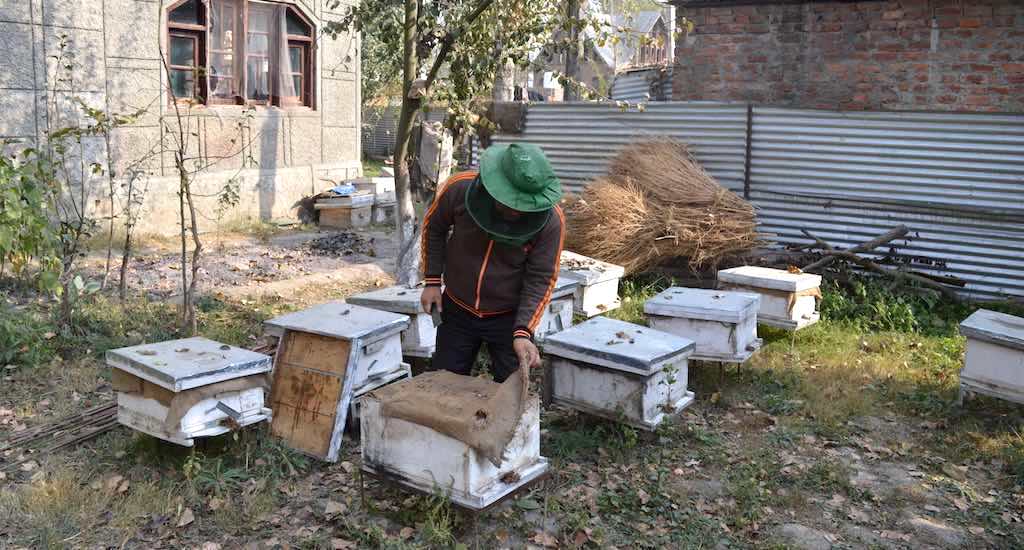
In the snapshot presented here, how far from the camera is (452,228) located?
516cm

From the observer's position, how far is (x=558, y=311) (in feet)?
23.0

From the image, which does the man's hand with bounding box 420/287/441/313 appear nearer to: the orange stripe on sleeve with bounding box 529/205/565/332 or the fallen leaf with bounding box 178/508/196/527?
the orange stripe on sleeve with bounding box 529/205/565/332

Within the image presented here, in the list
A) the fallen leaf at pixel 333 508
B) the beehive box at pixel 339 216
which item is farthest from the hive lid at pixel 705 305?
the beehive box at pixel 339 216

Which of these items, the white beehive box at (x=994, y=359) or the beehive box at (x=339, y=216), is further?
the beehive box at (x=339, y=216)

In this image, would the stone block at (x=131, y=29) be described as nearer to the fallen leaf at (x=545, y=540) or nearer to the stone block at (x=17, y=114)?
the stone block at (x=17, y=114)

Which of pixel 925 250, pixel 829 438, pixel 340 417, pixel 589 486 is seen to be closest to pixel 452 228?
pixel 340 417

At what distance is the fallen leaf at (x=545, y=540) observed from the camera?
15.2ft

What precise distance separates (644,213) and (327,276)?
3.54 meters

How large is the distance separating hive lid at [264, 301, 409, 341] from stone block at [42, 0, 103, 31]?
6829 mm

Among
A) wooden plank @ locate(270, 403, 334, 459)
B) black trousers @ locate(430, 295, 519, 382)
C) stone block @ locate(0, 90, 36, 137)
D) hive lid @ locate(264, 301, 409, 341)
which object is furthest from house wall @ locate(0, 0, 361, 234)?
black trousers @ locate(430, 295, 519, 382)

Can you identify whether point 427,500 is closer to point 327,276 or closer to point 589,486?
point 589,486

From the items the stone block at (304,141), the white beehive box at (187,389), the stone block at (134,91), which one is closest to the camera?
the white beehive box at (187,389)

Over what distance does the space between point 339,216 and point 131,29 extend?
157 inches

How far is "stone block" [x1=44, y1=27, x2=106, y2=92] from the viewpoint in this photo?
33.8 ft
